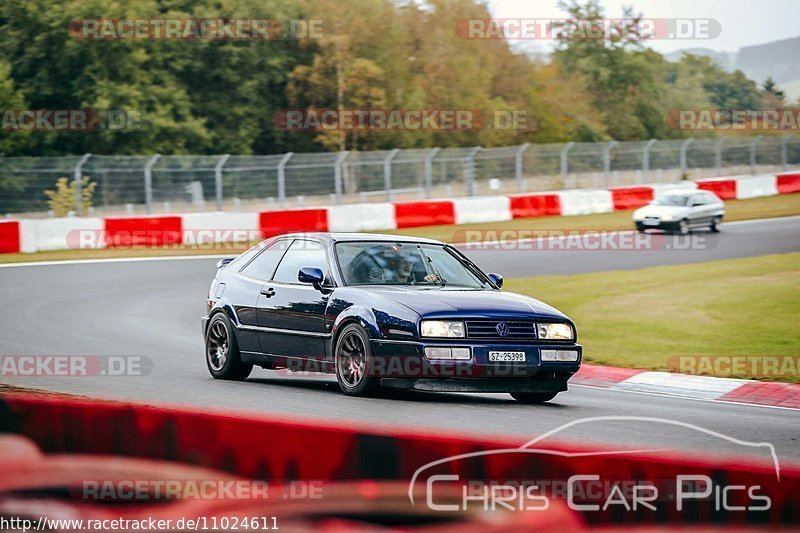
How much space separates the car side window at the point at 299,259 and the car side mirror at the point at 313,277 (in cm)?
28

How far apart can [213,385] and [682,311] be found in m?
8.24

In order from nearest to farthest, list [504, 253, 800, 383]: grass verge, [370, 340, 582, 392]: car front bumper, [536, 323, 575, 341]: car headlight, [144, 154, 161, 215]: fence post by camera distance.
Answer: [370, 340, 582, 392]: car front bumper → [536, 323, 575, 341]: car headlight → [504, 253, 800, 383]: grass verge → [144, 154, 161, 215]: fence post

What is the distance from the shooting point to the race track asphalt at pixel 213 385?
28.0ft

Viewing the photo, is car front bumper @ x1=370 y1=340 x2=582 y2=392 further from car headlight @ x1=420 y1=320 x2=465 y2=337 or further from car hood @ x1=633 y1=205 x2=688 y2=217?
car hood @ x1=633 y1=205 x2=688 y2=217

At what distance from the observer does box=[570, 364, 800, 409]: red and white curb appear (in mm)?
12016

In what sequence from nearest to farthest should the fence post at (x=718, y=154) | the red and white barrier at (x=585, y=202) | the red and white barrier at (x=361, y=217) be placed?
the red and white barrier at (x=361, y=217)
the red and white barrier at (x=585, y=202)
the fence post at (x=718, y=154)

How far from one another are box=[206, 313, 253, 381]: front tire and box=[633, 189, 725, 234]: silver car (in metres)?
21.4

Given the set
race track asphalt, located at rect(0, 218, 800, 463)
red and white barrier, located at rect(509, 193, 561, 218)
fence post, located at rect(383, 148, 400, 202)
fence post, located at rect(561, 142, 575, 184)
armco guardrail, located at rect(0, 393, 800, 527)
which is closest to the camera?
armco guardrail, located at rect(0, 393, 800, 527)

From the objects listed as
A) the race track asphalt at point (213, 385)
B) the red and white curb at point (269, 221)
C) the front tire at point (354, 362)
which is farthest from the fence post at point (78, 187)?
the front tire at point (354, 362)

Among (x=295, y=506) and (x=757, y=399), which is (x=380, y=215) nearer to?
(x=757, y=399)

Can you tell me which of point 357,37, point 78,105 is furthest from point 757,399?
point 357,37

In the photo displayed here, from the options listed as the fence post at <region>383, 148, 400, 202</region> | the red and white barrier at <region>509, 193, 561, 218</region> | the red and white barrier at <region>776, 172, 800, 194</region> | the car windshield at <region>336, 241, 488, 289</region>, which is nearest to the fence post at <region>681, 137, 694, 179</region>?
the red and white barrier at <region>776, 172, 800, 194</region>

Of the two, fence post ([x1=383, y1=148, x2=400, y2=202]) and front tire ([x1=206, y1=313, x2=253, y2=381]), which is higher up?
fence post ([x1=383, y1=148, x2=400, y2=202])

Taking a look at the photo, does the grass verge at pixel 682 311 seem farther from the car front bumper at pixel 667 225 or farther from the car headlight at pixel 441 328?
the car front bumper at pixel 667 225
